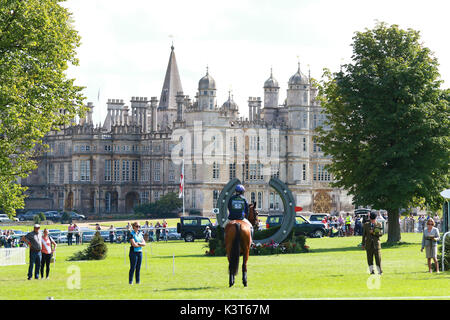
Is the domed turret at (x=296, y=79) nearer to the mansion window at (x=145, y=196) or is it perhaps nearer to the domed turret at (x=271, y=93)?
the domed turret at (x=271, y=93)

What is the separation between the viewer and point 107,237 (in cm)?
6150

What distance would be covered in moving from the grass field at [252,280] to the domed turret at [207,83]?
60.3 m

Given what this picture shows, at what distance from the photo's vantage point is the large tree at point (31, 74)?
3538 cm

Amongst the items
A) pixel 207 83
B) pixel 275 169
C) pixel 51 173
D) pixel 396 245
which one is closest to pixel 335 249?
pixel 396 245

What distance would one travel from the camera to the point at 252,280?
941 inches

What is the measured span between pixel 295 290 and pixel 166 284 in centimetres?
405

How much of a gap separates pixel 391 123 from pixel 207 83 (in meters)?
51.8

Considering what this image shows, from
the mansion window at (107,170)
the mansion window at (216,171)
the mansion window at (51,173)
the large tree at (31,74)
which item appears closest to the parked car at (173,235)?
the large tree at (31,74)

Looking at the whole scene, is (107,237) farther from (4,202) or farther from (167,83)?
(167,83)

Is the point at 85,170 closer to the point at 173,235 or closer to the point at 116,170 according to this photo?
the point at 116,170

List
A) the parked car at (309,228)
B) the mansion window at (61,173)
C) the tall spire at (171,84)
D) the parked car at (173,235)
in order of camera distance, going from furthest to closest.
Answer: the tall spire at (171,84) → the mansion window at (61,173) → the parked car at (173,235) → the parked car at (309,228)

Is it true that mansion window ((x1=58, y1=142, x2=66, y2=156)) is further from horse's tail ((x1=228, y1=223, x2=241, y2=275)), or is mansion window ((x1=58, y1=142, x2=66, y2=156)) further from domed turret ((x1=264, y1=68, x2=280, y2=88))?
horse's tail ((x1=228, y1=223, x2=241, y2=275))

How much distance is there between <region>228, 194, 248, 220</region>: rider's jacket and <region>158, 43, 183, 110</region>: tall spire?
102 metres

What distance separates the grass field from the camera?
1964 cm
